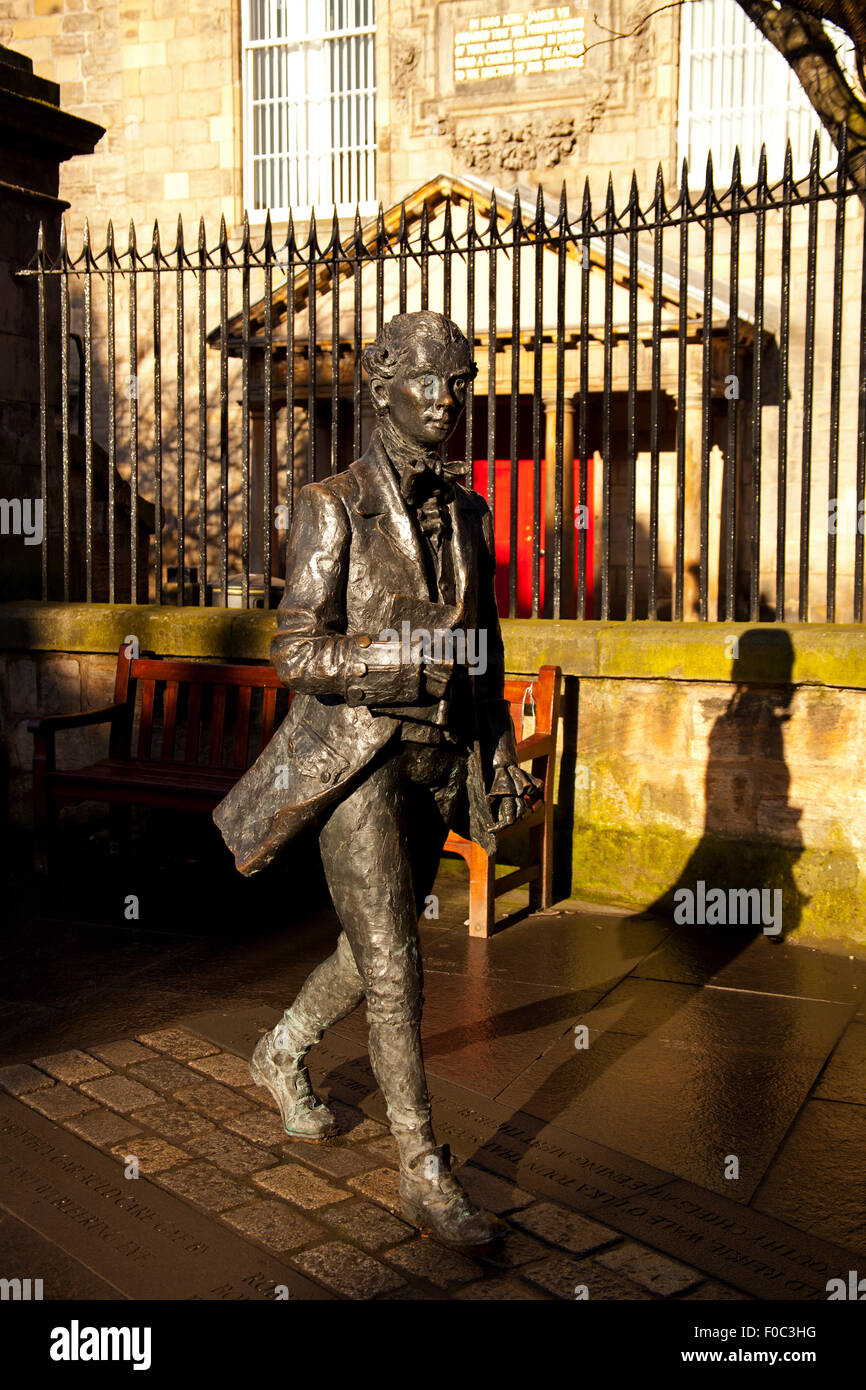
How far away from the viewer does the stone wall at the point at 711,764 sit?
5.78 meters

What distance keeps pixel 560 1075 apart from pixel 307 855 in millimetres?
2876

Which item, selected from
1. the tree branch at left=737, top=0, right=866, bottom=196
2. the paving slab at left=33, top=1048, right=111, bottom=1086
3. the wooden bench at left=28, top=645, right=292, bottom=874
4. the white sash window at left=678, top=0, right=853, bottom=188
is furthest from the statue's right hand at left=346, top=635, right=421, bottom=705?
the white sash window at left=678, top=0, right=853, bottom=188

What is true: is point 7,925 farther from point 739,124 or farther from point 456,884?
point 739,124

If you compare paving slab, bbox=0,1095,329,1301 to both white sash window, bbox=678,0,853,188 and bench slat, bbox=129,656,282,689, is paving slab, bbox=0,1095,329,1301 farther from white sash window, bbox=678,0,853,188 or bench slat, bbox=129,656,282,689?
white sash window, bbox=678,0,853,188

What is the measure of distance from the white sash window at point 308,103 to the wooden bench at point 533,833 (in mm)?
12399

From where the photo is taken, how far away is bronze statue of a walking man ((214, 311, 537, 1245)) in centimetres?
325

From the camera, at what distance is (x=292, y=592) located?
11.1ft

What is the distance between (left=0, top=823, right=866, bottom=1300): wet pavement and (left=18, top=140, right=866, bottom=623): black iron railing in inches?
73.3

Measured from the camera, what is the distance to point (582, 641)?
635 cm

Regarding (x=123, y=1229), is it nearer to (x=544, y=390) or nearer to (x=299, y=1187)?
(x=299, y=1187)

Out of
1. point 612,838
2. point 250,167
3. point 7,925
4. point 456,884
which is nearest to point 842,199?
point 612,838

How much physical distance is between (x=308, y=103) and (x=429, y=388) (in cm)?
1587

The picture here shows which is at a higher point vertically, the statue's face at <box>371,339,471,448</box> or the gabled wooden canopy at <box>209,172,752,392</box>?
the gabled wooden canopy at <box>209,172,752,392</box>

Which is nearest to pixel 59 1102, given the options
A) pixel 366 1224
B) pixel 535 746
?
pixel 366 1224
